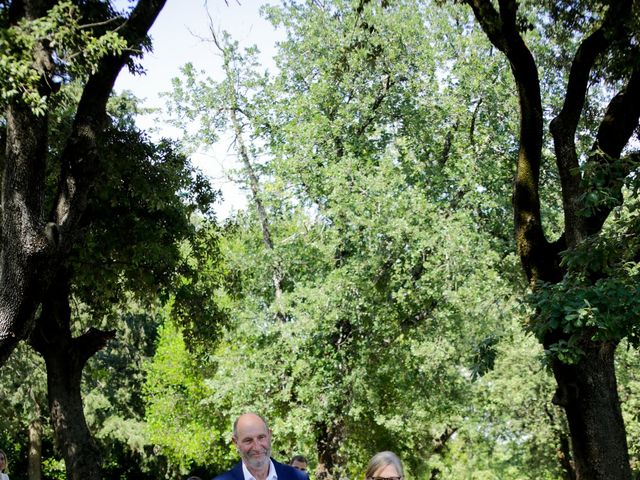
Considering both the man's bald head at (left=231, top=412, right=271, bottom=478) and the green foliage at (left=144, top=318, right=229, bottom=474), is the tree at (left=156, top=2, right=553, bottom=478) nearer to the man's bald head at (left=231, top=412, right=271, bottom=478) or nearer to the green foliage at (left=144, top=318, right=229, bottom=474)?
the green foliage at (left=144, top=318, right=229, bottom=474)

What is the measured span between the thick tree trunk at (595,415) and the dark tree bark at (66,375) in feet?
25.9

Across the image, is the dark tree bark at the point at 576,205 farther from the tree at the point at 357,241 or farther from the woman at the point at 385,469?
the tree at the point at 357,241

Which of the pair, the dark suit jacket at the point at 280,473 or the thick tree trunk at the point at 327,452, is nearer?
the dark suit jacket at the point at 280,473

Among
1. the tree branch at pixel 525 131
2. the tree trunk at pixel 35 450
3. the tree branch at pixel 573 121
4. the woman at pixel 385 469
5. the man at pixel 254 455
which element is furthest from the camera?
the tree trunk at pixel 35 450

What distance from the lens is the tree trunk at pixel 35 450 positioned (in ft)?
129

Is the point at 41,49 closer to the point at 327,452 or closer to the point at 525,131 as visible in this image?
the point at 525,131

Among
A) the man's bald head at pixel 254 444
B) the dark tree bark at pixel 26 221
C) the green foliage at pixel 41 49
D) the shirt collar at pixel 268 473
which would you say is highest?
the green foliage at pixel 41 49

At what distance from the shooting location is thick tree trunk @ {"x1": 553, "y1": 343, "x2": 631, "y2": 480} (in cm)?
969

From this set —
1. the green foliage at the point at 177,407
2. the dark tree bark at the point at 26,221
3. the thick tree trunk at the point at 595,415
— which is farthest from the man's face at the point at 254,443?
the green foliage at the point at 177,407

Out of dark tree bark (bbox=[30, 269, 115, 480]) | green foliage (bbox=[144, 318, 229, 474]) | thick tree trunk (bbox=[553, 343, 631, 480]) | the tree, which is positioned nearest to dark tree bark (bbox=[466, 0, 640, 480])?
thick tree trunk (bbox=[553, 343, 631, 480])

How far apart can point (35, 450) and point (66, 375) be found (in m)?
28.1

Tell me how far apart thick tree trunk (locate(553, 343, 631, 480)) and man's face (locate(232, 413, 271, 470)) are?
5.94 m

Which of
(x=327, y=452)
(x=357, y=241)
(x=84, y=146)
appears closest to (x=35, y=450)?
(x=327, y=452)

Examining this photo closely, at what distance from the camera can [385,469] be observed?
4.99 m
